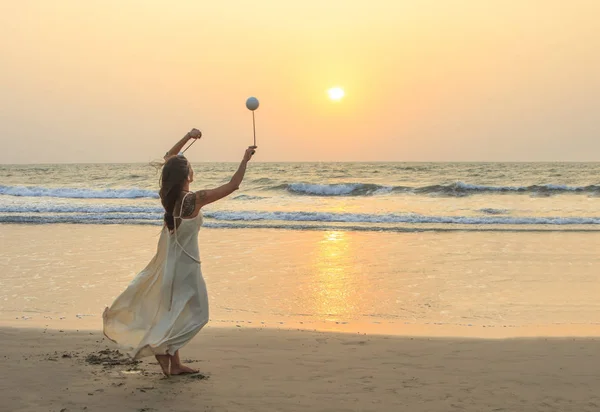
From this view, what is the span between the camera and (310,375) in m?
5.07

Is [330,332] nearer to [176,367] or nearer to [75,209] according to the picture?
[176,367]

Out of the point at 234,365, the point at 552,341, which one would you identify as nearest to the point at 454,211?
the point at 552,341

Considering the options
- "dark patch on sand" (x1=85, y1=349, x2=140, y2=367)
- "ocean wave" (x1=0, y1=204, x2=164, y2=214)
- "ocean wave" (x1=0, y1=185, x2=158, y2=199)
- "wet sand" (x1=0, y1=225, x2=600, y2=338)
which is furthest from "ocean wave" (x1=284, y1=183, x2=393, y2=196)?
"dark patch on sand" (x1=85, y1=349, x2=140, y2=367)

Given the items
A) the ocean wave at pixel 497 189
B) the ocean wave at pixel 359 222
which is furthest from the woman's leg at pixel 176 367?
the ocean wave at pixel 497 189

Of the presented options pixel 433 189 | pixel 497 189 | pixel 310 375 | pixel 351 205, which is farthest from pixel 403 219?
pixel 497 189

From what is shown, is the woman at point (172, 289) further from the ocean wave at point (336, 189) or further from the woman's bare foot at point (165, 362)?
the ocean wave at point (336, 189)

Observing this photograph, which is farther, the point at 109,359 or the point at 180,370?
the point at 109,359

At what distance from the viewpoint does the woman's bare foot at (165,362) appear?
4.89m

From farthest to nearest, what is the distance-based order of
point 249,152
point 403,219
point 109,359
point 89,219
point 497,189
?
point 497,189, point 403,219, point 89,219, point 109,359, point 249,152

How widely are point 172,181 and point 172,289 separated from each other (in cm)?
82

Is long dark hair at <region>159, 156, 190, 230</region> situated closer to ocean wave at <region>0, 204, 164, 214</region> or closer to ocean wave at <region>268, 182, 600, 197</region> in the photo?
ocean wave at <region>0, 204, 164, 214</region>

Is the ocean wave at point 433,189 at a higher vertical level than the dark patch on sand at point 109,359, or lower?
lower

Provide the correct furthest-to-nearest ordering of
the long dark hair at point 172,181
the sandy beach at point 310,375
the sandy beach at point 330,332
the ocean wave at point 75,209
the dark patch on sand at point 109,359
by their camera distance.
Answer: the ocean wave at point 75,209
the dark patch on sand at point 109,359
the long dark hair at point 172,181
the sandy beach at point 330,332
the sandy beach at point 310,375

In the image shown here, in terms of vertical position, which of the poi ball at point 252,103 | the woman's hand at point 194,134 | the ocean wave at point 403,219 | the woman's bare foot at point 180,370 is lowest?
the ocean wave at point 403,219
